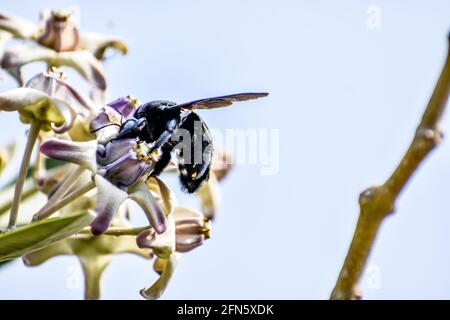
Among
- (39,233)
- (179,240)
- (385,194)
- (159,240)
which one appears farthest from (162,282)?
(385,194)

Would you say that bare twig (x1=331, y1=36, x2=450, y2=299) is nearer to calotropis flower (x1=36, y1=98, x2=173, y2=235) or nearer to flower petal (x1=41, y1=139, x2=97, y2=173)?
calotropis flower (x1=36, y1=98, x2=173, y2=235)

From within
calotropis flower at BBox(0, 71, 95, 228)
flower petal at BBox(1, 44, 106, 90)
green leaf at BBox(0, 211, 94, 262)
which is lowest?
green leaf at BBox(0, 211, 94, 262)

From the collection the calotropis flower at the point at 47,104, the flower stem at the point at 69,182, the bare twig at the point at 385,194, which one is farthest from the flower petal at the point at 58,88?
the bare twig at the point at 385,194

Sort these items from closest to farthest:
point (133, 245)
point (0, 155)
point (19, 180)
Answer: point (19, 180), point (133, 245), point (0, 155)

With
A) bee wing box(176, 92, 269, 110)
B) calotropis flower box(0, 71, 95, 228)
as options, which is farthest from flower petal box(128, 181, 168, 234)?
calotropis flower box(0, 71, 95, 228)

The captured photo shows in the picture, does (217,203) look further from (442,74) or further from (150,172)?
(442,74)
